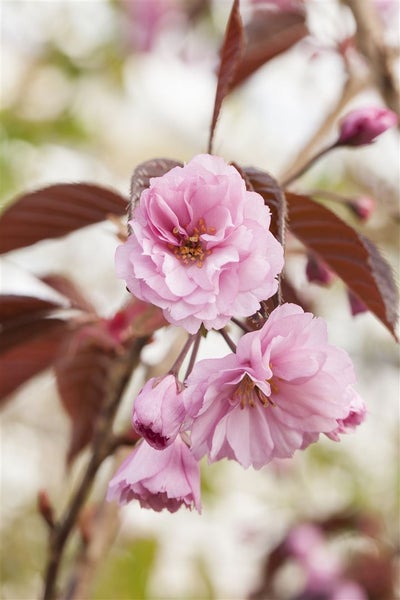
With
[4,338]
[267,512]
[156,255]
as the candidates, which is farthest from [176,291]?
[267,512]

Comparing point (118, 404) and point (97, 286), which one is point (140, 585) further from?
point (97, 286)

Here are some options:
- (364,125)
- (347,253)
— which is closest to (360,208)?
(364,125)

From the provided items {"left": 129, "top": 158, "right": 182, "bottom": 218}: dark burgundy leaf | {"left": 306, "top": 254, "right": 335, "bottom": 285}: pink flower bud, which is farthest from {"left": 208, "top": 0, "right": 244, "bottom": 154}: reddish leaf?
{"left": 306, "top": 254, "right": 335, "bottom": 285}: pink flower bud

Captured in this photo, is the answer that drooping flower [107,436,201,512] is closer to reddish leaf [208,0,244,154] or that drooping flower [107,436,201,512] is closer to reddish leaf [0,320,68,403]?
reddish leaf [208,0,244,154]

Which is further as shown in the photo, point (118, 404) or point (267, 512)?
point (267, 512)

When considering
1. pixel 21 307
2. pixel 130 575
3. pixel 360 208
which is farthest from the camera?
pixel 130 575

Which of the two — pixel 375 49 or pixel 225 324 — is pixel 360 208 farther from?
pixel 225 324
